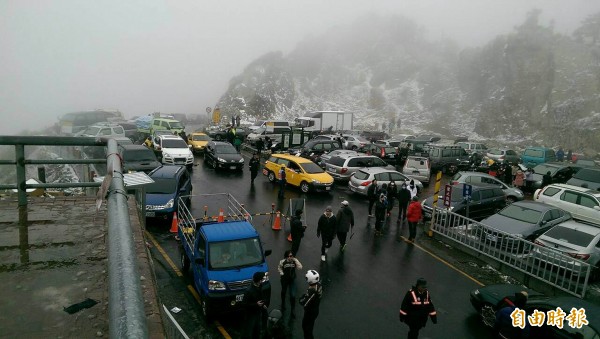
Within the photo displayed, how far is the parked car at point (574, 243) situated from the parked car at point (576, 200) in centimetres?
512

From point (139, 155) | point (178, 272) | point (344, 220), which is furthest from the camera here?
point (139, 155)

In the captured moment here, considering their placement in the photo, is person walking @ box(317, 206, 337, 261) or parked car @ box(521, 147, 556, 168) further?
parked car @ box(521, 147, 556, 168)

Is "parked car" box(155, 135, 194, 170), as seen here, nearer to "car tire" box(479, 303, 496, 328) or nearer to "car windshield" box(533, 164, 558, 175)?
"car tire" box(479, 303, 496, 328)

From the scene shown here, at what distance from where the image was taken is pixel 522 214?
50.4 feet

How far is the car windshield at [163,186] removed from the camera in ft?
52.0

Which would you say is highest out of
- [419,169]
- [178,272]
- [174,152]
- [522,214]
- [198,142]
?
[198,142]

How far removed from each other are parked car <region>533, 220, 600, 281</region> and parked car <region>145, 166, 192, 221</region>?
1250 centimetres

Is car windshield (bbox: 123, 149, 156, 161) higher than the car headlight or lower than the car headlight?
higher

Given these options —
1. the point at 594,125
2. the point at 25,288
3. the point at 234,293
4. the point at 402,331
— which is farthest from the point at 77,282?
the point at 594,125

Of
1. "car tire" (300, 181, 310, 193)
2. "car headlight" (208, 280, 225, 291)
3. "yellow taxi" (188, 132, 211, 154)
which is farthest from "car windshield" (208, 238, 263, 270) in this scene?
"yellow taxi" (188, 132, 211, 154)

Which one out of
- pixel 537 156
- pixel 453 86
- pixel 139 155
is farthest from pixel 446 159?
pixel 453 86

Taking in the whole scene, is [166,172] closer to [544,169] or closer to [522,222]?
[522,222]

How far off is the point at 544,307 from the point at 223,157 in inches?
828

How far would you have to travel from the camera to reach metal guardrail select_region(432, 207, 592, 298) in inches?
464
